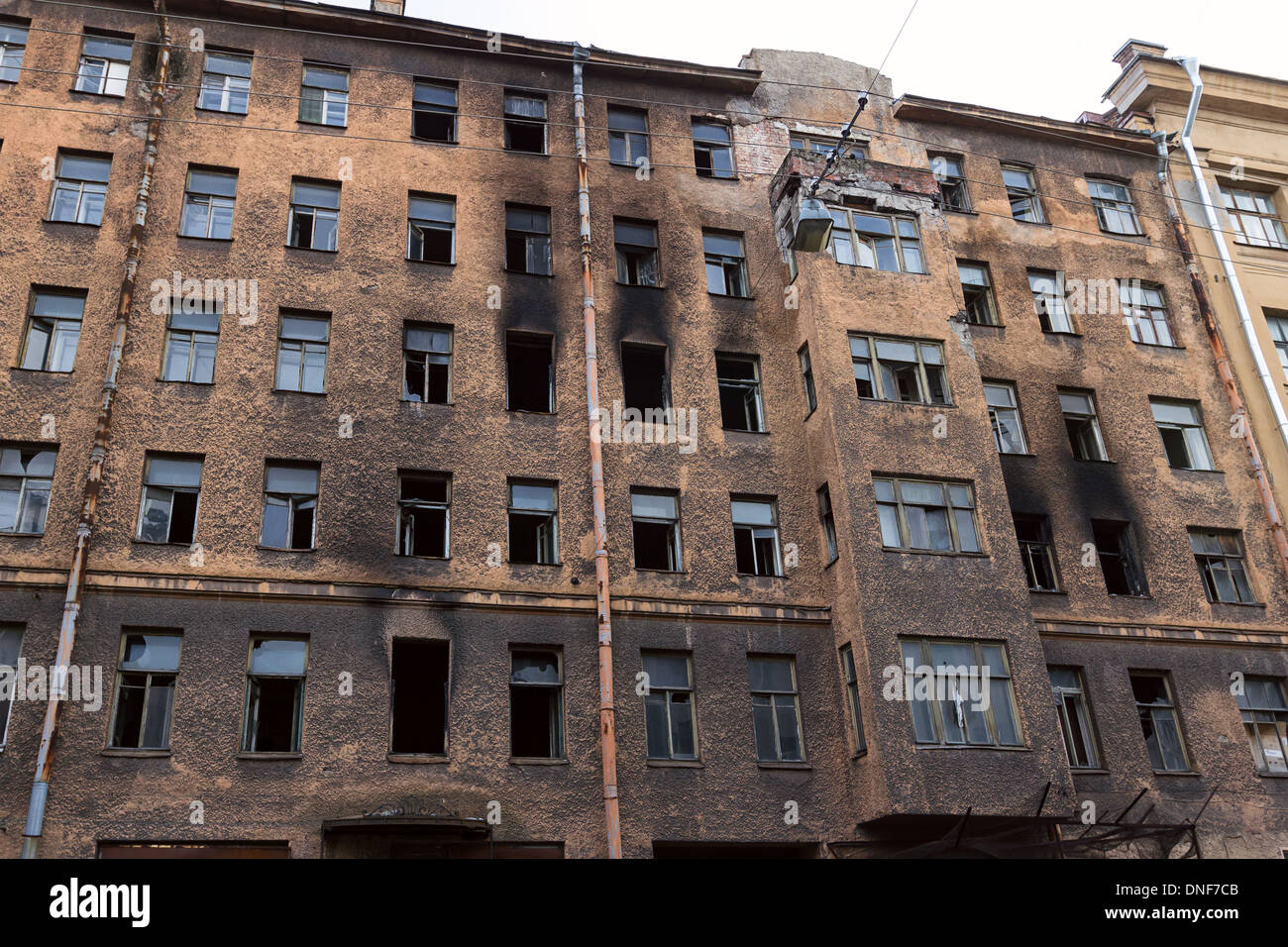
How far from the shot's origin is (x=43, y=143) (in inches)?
866

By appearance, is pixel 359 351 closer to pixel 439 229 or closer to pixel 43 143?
pixel 439 229

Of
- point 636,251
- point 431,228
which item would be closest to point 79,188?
point 431,228

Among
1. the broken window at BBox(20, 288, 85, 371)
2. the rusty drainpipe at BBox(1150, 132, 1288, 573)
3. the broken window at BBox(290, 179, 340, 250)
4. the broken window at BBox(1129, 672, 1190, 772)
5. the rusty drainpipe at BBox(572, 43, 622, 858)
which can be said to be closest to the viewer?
the rusty drainpipe at BBox(572, 43, 622, 858)

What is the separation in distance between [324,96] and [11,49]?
6.26m

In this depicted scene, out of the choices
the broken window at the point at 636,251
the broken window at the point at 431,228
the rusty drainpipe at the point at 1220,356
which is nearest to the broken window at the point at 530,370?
the broken window at the point at 431,228

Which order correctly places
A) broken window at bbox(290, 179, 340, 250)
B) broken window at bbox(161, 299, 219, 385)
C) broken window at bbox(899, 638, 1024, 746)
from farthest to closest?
broken window at bbox(290, 179, 340, 250) < broken window at bbox(161, 299, 219, 385) < broken window at bbox(899, 638, 1024, 746)

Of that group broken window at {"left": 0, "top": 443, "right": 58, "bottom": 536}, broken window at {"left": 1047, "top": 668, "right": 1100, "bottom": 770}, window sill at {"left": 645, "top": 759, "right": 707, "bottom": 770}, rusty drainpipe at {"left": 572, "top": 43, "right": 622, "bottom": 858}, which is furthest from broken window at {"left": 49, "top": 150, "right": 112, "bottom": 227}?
broken window at {"left": 1047, "top": 668, "right": 1100, "bottom": 770}

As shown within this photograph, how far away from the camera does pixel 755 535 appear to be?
2198cm

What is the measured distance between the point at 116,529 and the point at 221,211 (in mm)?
7160

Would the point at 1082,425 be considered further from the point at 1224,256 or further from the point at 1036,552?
the point at 1224,256

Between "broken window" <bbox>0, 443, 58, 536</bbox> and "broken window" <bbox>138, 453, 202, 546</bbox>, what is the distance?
4.98 ft

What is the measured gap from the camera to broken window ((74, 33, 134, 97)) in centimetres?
2300

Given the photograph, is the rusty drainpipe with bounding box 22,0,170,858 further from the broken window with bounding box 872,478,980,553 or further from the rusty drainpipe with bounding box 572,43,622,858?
the broken window with bounding box 872,478,980,553

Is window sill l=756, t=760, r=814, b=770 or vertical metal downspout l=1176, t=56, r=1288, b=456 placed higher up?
vertical metal downspout l=1176, t=56, r=1288, b=456
